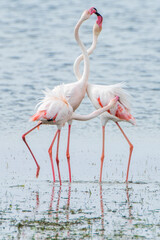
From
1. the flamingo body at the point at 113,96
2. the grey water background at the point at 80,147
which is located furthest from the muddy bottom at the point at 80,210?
the flamingo body at the point at 113,96

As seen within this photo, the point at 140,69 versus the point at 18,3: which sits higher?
the point at 18,3

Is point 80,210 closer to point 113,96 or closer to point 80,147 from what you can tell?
point 113,96

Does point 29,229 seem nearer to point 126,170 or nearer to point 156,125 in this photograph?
point 126,170

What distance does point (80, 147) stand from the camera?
12406 mm

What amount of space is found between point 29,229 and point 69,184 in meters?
2.85

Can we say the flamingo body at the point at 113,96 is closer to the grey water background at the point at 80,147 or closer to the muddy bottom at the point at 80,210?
the grey water background at the point at 80,147

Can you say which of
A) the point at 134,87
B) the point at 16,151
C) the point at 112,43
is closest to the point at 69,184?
the point at 16,151

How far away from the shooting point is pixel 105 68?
903 inches

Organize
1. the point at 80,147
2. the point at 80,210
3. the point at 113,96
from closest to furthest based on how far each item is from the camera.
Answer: the point at 80,210
the point at 113,96
the point at 80,147

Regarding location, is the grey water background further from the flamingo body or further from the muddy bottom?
the flamingo body

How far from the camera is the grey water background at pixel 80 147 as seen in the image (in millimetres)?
7211

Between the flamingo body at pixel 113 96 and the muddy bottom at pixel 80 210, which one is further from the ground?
the flamingo body at pixel 113 96

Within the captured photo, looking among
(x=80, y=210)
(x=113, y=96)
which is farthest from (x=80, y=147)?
(x=80, y=210)

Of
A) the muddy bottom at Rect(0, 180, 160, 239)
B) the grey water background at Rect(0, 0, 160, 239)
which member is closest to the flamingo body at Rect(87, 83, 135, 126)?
the grey water background at Rect(0, 0, 160, 239)
